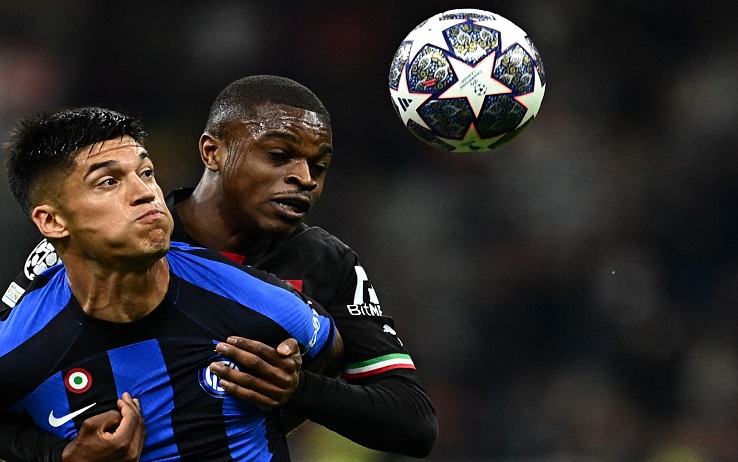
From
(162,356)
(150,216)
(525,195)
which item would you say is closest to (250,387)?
(162,356)

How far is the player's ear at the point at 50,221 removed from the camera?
2.96m

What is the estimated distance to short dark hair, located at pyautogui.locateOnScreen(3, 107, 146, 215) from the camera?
2943 millimetres

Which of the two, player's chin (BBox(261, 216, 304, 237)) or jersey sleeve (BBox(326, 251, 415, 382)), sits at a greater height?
player's chin (BBox(261, 216, 304, 237))

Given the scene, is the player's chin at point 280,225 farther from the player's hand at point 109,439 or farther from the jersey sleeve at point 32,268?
the player's hand at point 109,439

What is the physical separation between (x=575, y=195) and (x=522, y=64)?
4021 mm

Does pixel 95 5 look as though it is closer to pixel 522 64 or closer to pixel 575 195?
pixel 575 195

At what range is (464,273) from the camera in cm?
793

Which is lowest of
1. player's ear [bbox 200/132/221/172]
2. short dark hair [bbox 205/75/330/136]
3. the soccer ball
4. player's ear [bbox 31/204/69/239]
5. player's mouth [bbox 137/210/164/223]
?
player's ear [bbox 31/204/69/239]

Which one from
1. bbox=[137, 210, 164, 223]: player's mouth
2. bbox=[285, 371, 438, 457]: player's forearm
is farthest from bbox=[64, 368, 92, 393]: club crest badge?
bbox=[285, 371, 438, 457]: player's forearm

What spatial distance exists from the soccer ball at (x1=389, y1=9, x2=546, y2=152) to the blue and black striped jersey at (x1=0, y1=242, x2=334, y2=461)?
4.77 ft

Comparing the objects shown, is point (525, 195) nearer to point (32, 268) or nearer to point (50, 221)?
point (32, 268)

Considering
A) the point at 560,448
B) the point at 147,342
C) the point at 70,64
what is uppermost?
the point at 147,342

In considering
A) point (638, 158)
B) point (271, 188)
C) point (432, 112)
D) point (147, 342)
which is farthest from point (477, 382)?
point (147, 342)

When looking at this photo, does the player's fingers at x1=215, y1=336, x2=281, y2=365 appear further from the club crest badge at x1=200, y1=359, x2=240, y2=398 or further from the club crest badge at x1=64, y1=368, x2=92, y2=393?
the club crest badge at x1=64, y1=368, x2=92, y2=393
